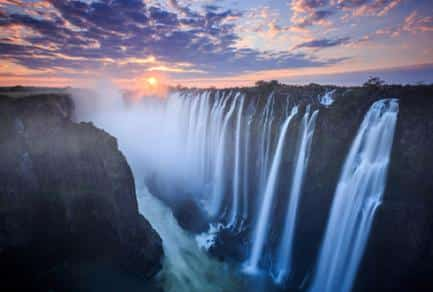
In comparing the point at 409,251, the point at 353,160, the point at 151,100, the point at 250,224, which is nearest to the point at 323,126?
the point at 353,160

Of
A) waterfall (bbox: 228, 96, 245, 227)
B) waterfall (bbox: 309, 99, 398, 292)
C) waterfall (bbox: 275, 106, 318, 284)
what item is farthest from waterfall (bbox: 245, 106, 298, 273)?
waterfall (bbox: 309, 99, 398, 292)

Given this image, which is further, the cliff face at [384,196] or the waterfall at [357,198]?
the waterfall at [357,198]

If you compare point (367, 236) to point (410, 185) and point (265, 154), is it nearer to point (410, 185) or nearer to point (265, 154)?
point (410, 185)

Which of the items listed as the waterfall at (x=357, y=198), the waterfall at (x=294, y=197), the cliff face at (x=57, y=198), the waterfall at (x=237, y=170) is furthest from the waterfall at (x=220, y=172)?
the waterfall at (x=357, y=198)

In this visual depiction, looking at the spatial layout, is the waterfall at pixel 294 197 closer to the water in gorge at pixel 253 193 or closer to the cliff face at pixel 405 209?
the water in gorge at pixel 253 193

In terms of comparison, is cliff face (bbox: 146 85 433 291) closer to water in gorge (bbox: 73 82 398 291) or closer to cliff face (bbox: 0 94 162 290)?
water in gorge (bbox: 73 82 398 291)

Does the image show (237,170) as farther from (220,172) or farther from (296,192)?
(296,192)

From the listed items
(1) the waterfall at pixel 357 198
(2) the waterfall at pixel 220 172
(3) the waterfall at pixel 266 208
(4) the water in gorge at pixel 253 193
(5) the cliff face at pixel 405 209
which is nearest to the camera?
(5) the cliff face at pixel 405 209
